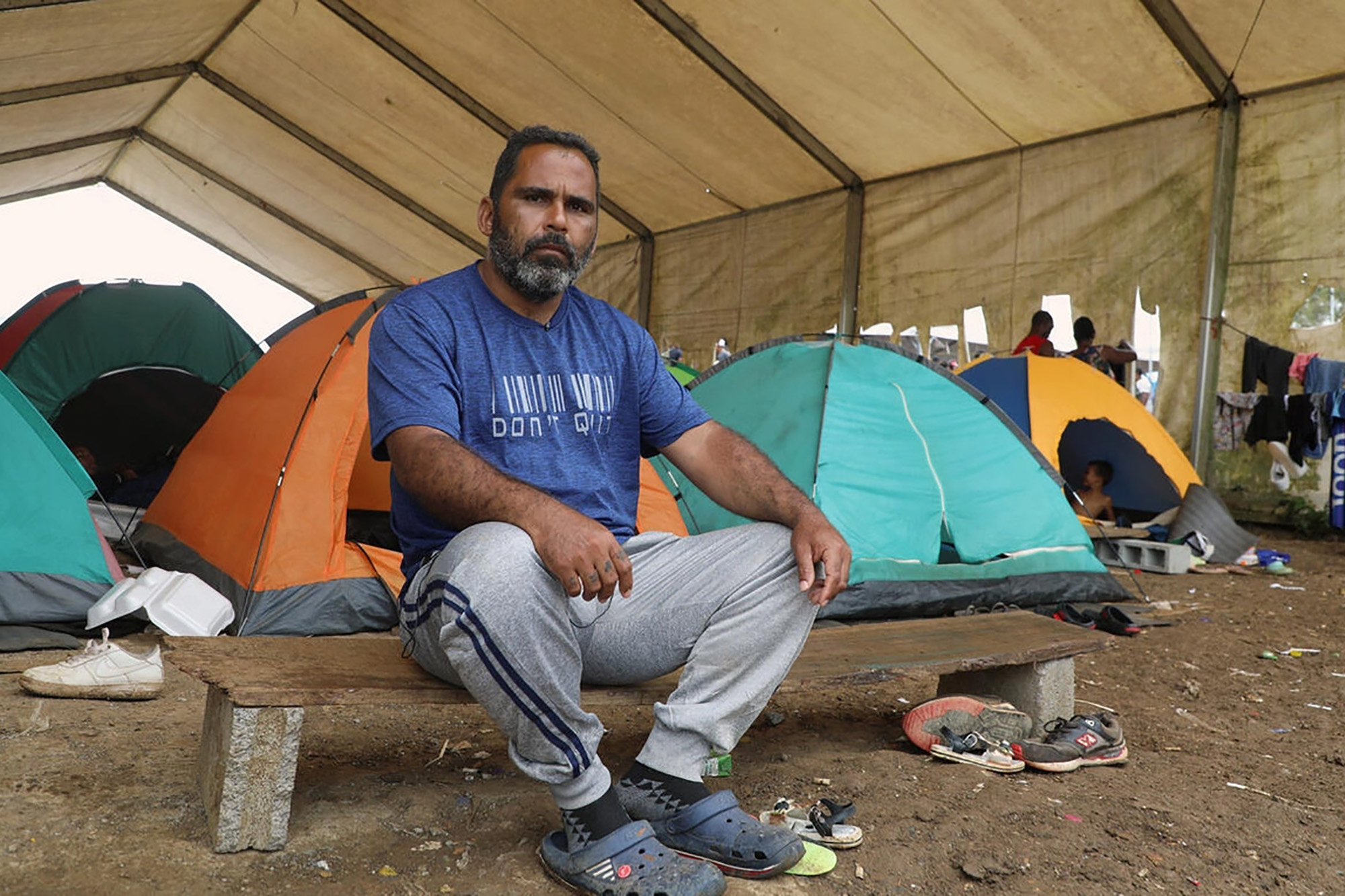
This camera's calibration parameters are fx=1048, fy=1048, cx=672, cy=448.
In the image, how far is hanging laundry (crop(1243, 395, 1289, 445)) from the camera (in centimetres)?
697

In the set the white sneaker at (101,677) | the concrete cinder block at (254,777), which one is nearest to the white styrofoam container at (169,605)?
the white sneaker at (101,677)

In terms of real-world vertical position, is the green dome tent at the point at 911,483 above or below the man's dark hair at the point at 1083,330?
below

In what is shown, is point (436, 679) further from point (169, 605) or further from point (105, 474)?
point (105, 474)

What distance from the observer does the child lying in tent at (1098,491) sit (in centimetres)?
717

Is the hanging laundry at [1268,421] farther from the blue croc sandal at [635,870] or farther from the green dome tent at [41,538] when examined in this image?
the green dome tent at [41,538]

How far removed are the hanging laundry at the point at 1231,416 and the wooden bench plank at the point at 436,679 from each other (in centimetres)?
522

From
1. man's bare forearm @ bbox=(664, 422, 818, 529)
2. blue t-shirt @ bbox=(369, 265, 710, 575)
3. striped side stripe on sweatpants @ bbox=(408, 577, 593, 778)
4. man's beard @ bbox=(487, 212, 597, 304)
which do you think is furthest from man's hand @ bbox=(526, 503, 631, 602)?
man's beard @ bbox=(487, 212, 597, 304)

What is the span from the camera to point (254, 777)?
1.78 m

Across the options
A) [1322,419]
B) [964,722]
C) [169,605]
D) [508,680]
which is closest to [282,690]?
[508,680]

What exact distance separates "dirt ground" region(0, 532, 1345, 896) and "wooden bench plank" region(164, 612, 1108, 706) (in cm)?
26

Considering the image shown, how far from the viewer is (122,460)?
20.3 feet

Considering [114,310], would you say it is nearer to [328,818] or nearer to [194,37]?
[194,37]

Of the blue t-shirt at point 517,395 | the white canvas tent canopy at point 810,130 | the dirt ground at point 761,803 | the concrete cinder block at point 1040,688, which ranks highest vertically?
the white canvas tent canopy at point 810,130

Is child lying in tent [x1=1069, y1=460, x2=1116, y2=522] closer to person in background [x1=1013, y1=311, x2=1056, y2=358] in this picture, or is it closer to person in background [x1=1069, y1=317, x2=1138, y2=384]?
person in background [x1=1069, y1=317, x2=1138, y2=384]
